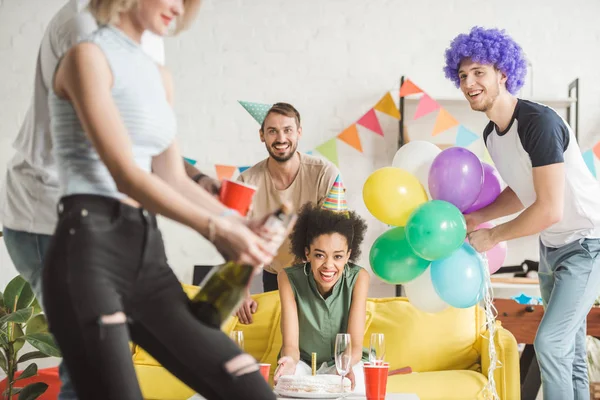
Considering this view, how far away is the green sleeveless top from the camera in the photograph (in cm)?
281

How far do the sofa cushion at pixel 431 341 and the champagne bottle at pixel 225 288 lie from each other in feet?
6.58

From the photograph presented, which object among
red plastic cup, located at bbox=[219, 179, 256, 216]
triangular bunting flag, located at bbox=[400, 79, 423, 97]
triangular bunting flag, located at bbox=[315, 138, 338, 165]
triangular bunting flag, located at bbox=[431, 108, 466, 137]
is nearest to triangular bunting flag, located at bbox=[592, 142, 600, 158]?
triangular bunting flag, located at bbox=[431, 108, 466, 137]

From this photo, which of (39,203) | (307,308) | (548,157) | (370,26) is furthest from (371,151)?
(39,203)

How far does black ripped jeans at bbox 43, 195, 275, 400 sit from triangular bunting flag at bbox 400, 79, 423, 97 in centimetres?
316

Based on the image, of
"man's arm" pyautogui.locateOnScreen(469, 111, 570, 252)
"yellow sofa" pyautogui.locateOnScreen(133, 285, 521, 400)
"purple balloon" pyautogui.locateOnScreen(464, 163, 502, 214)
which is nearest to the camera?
"man's arm" pyautogui.locateOnScreen(469, 111, 570, 252)

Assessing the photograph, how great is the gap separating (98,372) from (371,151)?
Result: 3.38 meters

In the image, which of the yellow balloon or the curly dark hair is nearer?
the yellow balloon

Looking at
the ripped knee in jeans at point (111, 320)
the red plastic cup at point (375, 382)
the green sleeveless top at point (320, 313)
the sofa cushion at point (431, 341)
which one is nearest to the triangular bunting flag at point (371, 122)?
the sofa cushion at point (431, 341)

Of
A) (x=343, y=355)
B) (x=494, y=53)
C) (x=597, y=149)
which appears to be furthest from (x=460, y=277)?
(x=597, y=149)

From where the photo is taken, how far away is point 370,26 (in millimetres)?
4328

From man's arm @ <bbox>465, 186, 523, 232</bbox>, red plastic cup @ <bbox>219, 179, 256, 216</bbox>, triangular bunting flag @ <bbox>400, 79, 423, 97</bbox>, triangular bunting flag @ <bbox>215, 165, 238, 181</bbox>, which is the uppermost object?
triangular bunting flag @ <bbox>400, 79, 423, 97</bbox>

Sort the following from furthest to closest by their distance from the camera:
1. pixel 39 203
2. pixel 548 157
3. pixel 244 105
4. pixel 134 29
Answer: pixel 244 105 → pixel 548 157 → pixel 39 203 → pixel 134 29

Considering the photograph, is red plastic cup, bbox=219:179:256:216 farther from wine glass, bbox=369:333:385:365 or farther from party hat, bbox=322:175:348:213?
party hat, bbox=322:175:348:213

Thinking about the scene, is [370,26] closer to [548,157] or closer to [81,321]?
[548,157]
